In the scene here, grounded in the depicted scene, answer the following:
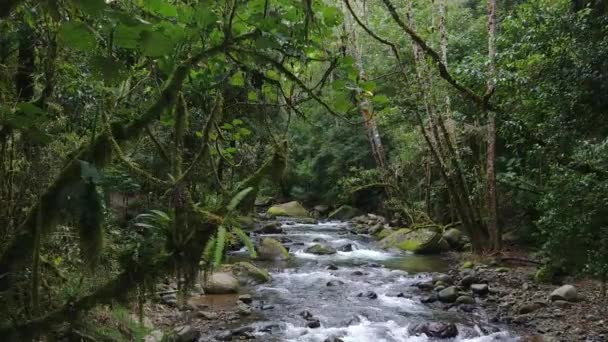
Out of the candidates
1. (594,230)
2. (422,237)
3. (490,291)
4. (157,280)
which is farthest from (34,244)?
(422,237)

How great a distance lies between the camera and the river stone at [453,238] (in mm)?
14266

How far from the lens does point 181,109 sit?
9.94 ft

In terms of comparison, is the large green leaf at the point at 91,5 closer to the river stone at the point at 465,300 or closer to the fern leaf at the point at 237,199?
the fern leaf at the point at 237,199

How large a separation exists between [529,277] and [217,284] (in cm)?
631

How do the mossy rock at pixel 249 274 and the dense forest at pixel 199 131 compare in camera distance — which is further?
the mossy rock at pixel 249 274

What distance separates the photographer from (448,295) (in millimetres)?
9148

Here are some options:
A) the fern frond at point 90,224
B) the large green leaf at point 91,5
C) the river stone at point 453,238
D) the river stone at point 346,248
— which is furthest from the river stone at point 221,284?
the large green leaf at point 91,5

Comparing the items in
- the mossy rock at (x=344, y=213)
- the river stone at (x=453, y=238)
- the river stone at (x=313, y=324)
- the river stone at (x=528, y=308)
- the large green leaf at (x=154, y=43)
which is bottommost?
the river stone at (x=313, y=324)

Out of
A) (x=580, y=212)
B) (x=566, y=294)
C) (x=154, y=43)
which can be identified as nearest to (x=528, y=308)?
(x=566, y=294)

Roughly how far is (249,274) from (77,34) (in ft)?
31.1

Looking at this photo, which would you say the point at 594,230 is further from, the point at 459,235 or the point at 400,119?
the point at 400,119

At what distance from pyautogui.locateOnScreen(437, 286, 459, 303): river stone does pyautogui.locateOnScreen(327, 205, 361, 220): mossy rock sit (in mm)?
14000

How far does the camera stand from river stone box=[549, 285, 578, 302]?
8.27 metres

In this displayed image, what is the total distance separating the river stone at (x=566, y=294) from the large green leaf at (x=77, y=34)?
872 cm
